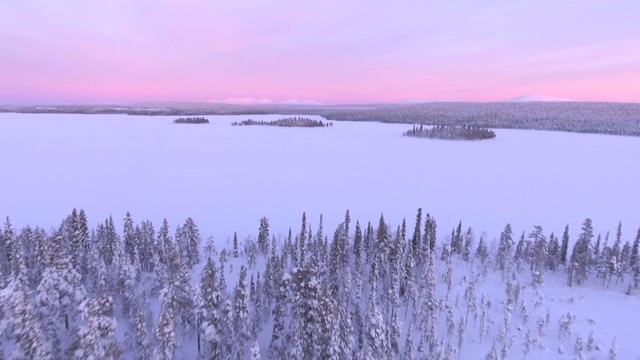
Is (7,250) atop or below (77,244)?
below

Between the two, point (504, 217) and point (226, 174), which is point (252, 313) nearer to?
point (504, 217)

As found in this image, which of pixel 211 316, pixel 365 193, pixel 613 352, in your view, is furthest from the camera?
pixel 365 193

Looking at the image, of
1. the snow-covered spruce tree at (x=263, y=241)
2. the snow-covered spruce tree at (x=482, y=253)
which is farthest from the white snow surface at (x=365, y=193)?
the snow-covered spruce tree at (x=263, y=241)

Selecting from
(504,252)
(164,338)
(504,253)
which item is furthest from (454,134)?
(164,338)

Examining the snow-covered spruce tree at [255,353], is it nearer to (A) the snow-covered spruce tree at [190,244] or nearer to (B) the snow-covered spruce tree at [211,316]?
(B) the snow-covered spruce tree at [211,316]

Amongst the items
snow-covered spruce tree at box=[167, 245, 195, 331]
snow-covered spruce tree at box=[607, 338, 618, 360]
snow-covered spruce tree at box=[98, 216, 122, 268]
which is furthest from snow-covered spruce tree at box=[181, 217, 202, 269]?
snow-covered spruce tree at box=[607, 338, 618, 360]

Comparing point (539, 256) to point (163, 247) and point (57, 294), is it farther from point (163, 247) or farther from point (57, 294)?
point (57, 294)

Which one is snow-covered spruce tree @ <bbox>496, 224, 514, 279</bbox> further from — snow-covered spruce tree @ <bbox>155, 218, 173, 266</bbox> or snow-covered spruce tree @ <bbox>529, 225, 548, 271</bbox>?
snow-covered spruce tree @ <bbox>155, 218, 173, 266</bbox>
